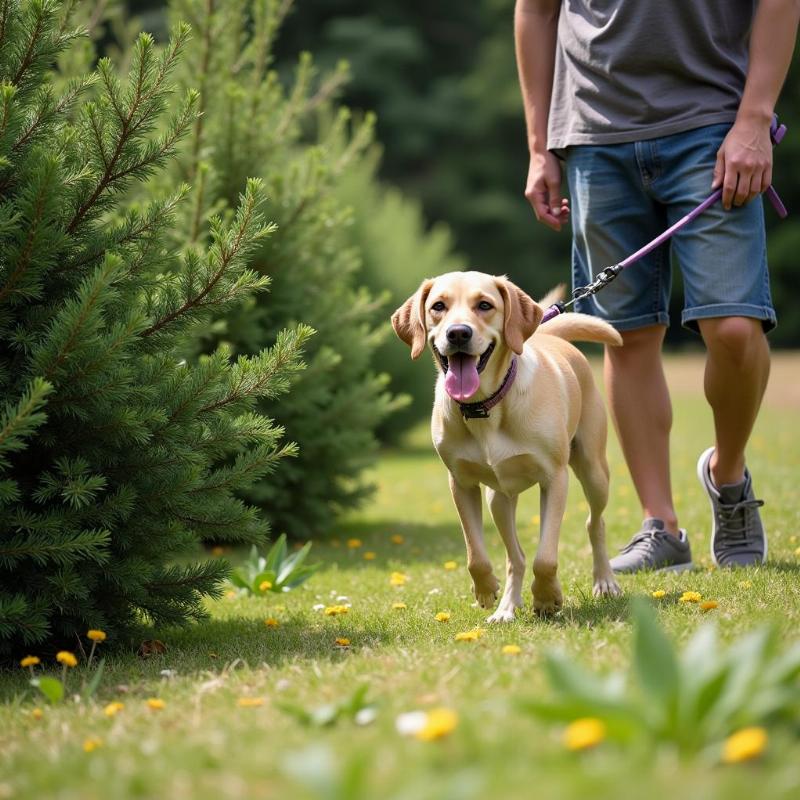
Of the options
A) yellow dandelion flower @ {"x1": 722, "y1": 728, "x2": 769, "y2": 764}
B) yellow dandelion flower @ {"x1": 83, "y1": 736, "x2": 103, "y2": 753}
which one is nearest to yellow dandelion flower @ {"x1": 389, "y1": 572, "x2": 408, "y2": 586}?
yellow dandelion flower @ {"x1": 83, "y1": 736, "x2": 103, "y2": 753}

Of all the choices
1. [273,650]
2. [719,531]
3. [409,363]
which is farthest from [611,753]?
[409,363]

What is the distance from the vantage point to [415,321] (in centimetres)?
436

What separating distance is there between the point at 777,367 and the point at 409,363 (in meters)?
12.7

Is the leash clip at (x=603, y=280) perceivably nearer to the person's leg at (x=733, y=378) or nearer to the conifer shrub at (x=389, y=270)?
the person's leg at (x=733, y=378)

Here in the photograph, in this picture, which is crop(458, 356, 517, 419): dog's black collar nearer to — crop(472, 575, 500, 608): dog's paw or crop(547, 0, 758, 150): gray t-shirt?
crop(472, 575, 500, 608): dog's paw

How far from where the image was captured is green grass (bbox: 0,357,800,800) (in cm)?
209

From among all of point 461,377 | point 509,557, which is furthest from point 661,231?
point 509,557

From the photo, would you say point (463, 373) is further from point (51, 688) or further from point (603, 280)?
point (51, 688)

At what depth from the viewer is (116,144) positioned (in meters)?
3.81

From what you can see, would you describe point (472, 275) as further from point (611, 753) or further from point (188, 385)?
point (611, 753)

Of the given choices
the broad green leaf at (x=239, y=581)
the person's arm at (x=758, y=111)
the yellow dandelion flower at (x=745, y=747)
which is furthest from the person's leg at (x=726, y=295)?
the yellow dandelion flower at (x=745, y=747)

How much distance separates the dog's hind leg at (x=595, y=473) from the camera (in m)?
4.64

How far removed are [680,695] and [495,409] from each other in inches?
77.9

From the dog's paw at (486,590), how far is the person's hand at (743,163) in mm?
1832
